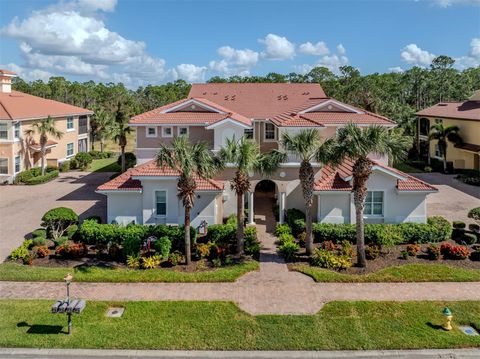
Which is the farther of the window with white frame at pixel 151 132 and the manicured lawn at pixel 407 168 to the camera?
the manicured lawn at pixel 407 168

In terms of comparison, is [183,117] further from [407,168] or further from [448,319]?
[407,168]

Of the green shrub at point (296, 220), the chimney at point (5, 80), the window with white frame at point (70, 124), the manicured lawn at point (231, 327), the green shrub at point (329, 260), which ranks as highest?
the chimney at point (5, 80)

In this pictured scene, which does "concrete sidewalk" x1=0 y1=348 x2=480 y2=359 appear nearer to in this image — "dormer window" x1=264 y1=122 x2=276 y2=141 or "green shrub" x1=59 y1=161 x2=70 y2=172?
"dormer window" x1=264 y1=122 x2=276 y2=141

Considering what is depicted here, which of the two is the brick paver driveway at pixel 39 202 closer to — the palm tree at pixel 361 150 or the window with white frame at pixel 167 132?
the window with white frame at pixel 167 132

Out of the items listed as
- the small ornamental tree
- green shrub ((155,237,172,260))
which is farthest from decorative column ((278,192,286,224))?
the small ornamental tree

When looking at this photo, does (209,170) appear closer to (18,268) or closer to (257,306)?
(257,306)

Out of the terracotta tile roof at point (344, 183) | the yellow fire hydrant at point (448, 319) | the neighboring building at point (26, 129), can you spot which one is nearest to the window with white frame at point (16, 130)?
the neighboring building at point (26, 129)
